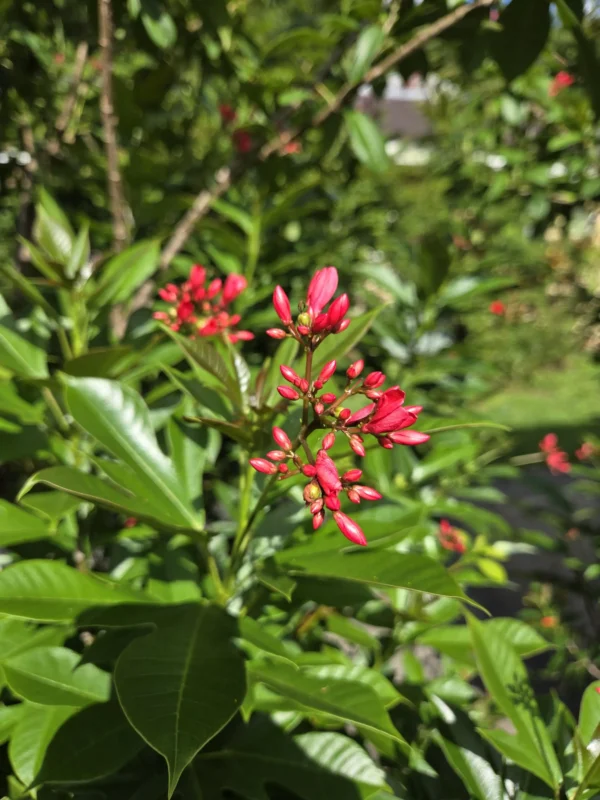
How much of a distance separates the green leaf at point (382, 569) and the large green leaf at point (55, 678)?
13.3 inches

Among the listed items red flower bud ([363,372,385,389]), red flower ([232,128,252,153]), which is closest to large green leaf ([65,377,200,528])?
red flower bud ([363,372,385,389])

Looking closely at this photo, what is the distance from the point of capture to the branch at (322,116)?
1.47 m

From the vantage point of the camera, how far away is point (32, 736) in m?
0.88

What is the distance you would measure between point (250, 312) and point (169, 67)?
81 cm

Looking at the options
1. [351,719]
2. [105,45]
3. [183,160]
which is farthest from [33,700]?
[183,160]

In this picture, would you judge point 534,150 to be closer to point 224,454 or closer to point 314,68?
point 314,68

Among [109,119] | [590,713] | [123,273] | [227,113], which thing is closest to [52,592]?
[123,273]

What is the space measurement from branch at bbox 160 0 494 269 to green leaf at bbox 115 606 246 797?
1.18 meters

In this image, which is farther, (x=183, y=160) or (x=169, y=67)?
(x=183, y=160)

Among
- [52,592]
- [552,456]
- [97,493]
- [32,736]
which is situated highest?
[97,493]

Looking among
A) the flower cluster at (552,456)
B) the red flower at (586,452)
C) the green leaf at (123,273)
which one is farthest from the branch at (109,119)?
the red flower at (586,452)

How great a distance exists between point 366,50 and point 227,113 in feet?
3.73

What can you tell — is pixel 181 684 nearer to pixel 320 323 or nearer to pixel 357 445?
pixel 357 445

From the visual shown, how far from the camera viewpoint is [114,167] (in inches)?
63.1
